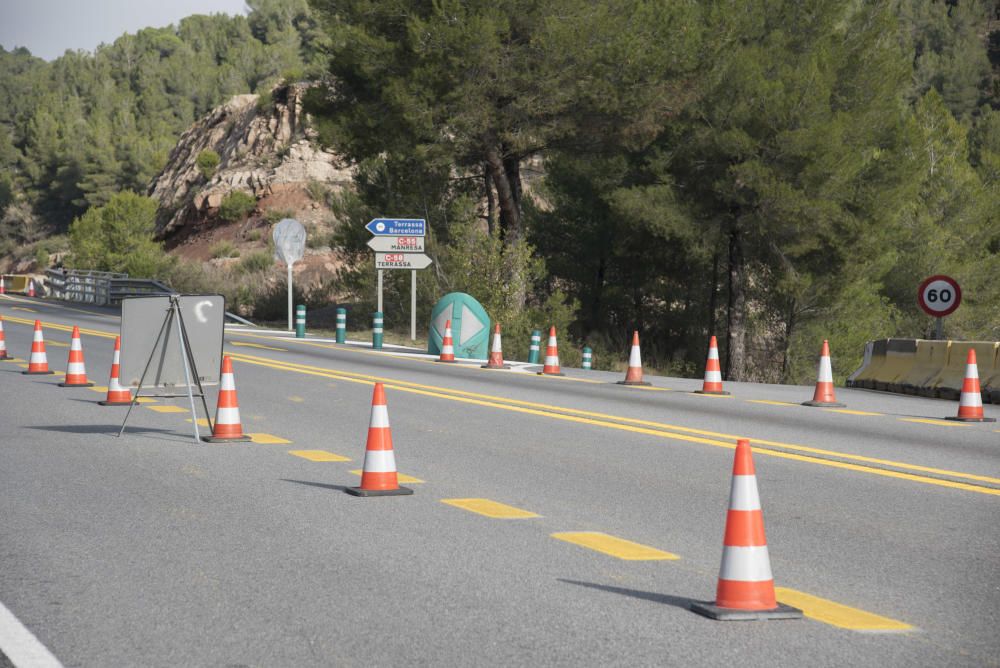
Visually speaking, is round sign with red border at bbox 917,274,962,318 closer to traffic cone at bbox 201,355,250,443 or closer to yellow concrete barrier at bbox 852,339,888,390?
yellow concrete barrier at bbox 852,339,888,390

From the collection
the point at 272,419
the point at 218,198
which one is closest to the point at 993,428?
the point at 272,419

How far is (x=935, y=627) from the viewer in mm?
5750

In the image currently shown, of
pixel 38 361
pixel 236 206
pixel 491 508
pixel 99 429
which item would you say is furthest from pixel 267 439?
pixel 236 206

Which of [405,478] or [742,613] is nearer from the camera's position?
[742,613]

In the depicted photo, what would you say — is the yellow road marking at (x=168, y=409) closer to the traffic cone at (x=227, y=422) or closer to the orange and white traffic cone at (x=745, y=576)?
the traffic cone at (x=227, y=422)

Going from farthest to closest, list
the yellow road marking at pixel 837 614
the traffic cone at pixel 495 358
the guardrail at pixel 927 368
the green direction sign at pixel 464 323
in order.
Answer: the green direction sign at pixel 464 323, the traffic cone at pixel 495 358, the guardrail at pixel 927 368, the yellow road marking at pixel 837 614

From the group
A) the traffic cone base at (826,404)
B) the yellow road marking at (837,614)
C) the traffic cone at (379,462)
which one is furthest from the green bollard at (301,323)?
the yellow road marking at (837,614)

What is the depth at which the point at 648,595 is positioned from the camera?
624 cm

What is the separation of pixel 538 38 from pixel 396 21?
4244 mm

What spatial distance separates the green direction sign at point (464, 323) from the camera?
84.3ft

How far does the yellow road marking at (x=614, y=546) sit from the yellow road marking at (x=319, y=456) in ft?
12.5

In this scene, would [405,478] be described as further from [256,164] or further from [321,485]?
[256,164]

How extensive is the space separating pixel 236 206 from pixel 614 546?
72.7 meters

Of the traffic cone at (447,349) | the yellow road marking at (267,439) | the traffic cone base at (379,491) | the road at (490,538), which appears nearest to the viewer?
the road at (490,538)
